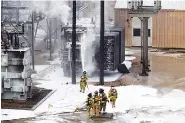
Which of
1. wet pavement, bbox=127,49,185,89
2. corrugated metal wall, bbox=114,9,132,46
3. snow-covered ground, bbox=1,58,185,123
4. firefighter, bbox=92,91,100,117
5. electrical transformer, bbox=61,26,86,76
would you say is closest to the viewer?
firefighter, bbox=92,91,100,117

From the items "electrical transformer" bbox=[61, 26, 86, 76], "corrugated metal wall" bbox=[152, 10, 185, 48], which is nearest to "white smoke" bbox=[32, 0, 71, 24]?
"corrugated metal wall" bbox=[152, 10, 185, 48]

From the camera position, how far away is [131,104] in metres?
19.2

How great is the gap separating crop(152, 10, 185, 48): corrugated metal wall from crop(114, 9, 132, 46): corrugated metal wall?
6.44 ft

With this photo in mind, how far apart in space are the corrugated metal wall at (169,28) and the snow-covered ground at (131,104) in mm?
→ 15307

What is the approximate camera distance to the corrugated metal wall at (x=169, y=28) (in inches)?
1465

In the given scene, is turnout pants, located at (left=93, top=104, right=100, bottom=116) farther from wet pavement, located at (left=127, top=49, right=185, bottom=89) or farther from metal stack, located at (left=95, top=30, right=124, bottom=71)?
metal stack, located at (left=95, top=30, right=124, bottom=71)

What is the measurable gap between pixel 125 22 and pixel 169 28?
12.2ft

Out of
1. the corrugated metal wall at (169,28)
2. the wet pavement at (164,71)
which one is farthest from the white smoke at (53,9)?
the corrugated metal wall at (169,28)

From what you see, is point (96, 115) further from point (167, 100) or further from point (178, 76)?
point (178, 76)

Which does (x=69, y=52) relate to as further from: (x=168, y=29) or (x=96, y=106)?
(x=168, y=29)

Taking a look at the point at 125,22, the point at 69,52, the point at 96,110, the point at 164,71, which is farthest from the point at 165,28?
the point at 96,110

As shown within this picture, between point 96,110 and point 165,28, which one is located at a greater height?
point 165,28

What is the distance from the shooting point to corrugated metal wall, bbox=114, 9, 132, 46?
38250mm

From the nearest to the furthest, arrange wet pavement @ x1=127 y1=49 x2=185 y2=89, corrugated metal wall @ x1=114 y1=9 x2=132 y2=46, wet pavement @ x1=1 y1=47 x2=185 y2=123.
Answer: wet pavement @ x1=1 y1=47 x2=185 y2=123 < wet pavement @ x1=127 y1=49 x2=185 y2=89 < corrugated metal wall @ x1=114 y1=9 x2=132 y2=46
